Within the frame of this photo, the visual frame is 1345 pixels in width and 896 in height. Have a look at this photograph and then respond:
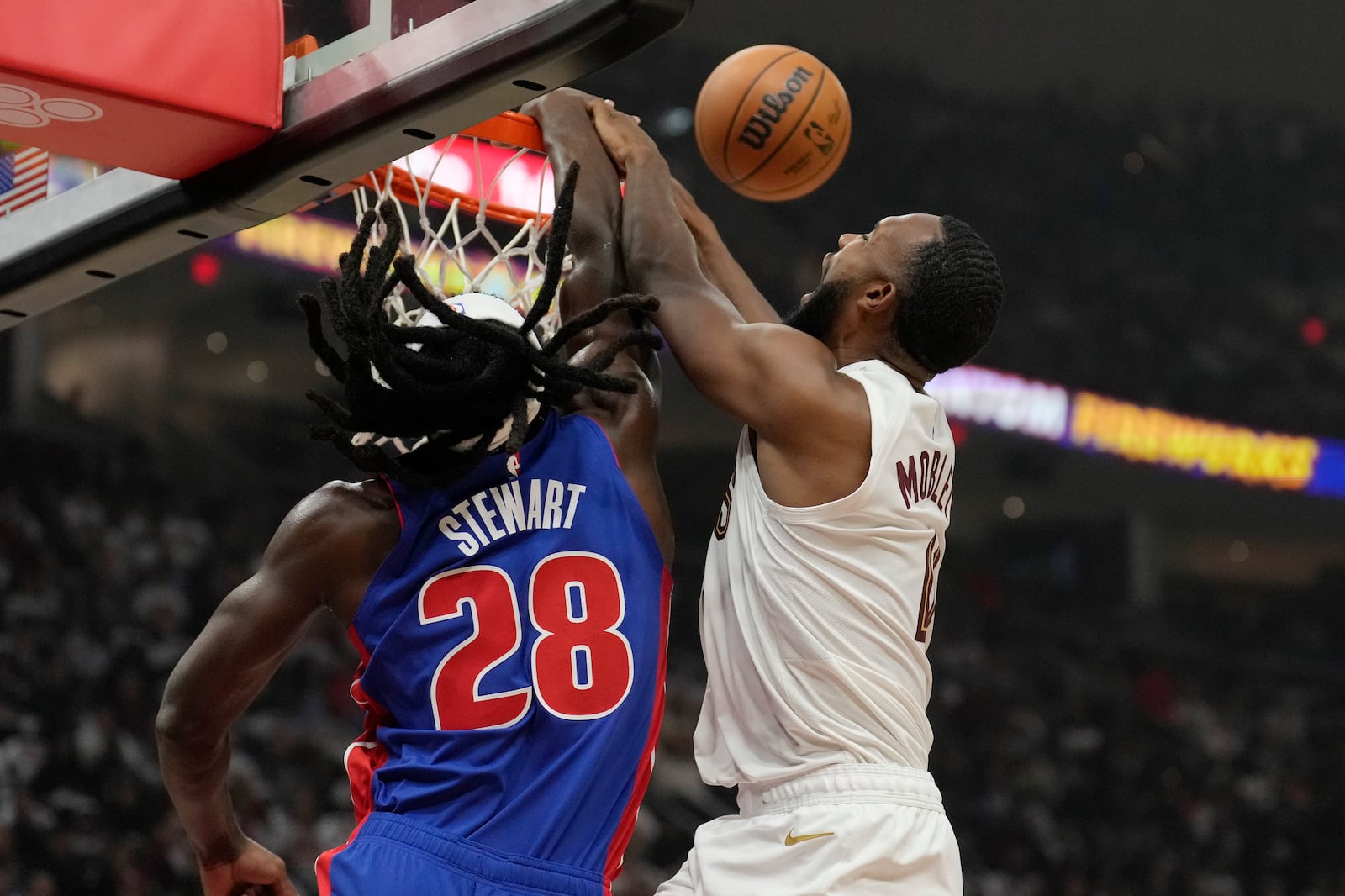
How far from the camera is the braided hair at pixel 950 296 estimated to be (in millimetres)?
2600


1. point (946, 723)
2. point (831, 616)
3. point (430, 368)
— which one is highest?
point (430, 368)

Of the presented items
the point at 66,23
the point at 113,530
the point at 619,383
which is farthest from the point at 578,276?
the point at 113,530

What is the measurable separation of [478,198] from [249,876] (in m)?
1.60

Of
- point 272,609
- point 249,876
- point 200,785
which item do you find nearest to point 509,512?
point 272,609

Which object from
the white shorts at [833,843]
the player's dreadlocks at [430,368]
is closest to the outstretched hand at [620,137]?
the player's dreadlocks at [430,368]

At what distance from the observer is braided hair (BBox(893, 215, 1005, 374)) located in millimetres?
2600

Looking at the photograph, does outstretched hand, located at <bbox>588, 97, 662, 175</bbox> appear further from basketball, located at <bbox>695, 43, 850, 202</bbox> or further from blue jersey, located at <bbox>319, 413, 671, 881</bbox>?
blue jersey, located at <bbox>319, 413, 671, 881</bbox>

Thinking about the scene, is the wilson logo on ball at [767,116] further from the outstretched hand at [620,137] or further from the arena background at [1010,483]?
the arena background at [1010,483]

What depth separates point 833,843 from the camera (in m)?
2.38

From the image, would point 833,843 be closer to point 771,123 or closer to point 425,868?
point 425,868

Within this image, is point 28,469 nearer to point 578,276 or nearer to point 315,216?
point 315,216

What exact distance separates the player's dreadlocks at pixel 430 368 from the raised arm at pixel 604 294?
12 centimetres

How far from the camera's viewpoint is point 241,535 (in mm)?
10266

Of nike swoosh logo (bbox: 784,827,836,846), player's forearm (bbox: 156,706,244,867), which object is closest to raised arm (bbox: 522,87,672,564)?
nike swoosh logo (bbox: 784,827,836,846)
